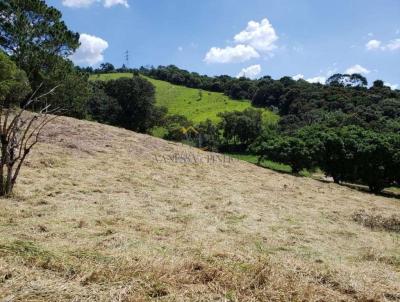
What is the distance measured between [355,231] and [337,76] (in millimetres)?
107072

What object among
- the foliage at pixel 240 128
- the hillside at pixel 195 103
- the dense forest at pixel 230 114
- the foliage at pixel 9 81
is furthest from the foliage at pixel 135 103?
the foliage at pixel 9 81

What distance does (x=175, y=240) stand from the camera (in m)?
7.25

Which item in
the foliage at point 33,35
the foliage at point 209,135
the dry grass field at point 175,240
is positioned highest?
the foliage at point 33,35

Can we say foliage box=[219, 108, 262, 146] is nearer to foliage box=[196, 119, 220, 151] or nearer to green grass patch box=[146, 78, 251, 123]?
foliage box=[196, 119, 220, 151]

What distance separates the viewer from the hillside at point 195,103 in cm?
8357

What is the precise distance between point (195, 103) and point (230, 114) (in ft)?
82.4

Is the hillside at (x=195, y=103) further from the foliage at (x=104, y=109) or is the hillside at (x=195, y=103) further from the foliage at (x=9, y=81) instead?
the foliage at (x=9, y=81)

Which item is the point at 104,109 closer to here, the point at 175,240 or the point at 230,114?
the point at 230,114

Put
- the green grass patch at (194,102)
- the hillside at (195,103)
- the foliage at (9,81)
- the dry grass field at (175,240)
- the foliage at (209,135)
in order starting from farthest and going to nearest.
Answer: the green grass patch at (194,102), the hillside at (195,103), the foliage at (209,135), the foliage at (9,81), the dry grass field at (175,240)

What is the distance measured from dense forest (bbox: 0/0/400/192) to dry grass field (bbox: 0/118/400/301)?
3.22 m

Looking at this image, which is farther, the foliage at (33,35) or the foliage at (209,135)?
the foliage at (209,135)

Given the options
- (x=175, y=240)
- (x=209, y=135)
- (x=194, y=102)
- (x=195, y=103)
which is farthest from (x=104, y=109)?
(x=175, y=240)

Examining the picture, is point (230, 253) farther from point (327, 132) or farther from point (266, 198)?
point (327, 132)

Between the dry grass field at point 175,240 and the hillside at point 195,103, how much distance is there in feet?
215
